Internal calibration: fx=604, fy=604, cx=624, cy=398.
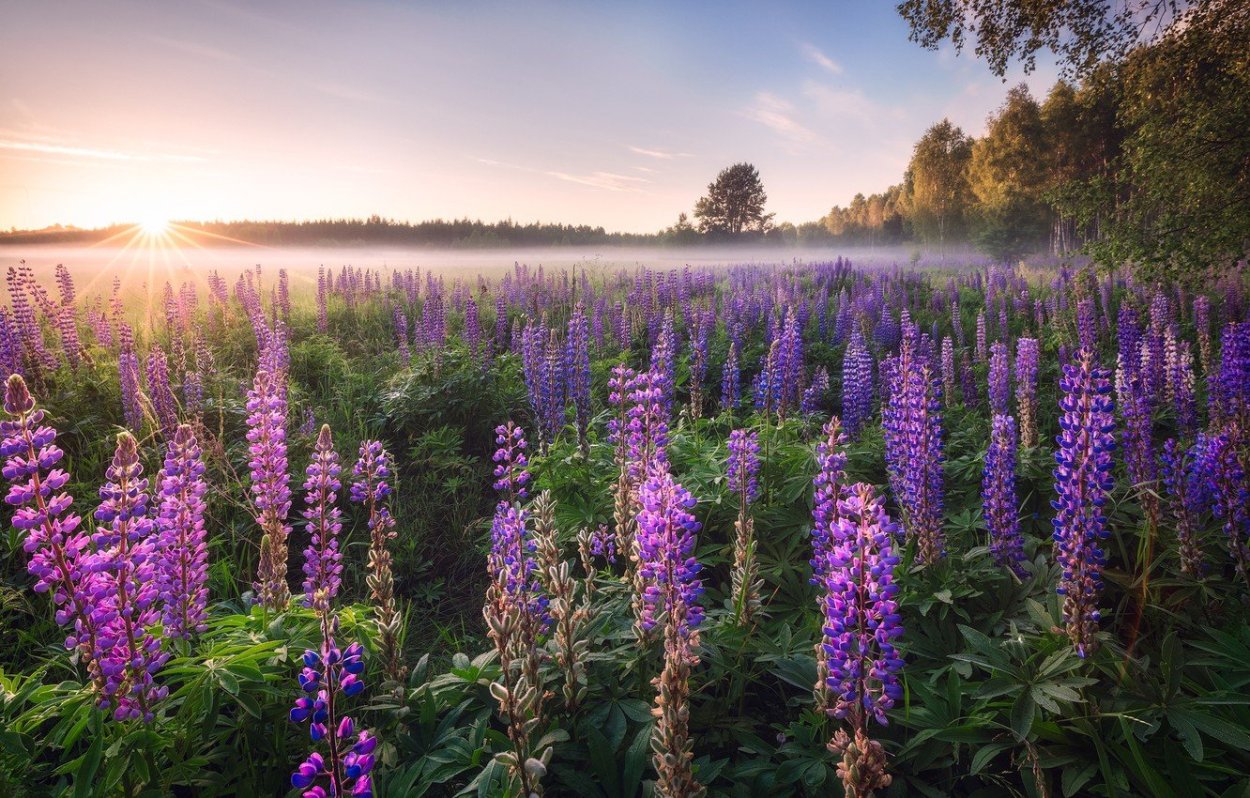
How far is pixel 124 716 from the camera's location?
1.89 m

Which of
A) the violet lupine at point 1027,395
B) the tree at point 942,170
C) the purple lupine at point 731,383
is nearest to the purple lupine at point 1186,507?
the violet lupine at point 1027,395

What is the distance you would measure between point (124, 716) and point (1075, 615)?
3210 millimetres

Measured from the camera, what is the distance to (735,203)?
65.8m

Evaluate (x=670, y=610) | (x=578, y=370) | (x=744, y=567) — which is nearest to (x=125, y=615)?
(x=670, y=610)

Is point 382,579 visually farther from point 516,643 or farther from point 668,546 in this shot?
point 668,546

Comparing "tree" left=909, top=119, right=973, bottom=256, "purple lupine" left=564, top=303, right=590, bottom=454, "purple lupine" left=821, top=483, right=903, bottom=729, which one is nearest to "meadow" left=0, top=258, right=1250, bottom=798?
"purple lupine" left=821, top=483, right=903, bottom=729

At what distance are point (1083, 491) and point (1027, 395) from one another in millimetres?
2916

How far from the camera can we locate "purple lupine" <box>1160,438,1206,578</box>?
2.75 meters

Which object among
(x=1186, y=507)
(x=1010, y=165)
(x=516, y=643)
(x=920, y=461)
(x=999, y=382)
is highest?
(x=1010, y=165)

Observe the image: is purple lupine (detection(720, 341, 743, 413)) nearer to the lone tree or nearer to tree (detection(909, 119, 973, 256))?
tree (detection(909, 119, 973, 256))

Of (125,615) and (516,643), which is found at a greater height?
(125,615)

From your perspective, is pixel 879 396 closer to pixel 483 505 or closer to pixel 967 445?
pixel 967 445

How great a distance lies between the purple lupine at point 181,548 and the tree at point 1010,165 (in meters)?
36.2

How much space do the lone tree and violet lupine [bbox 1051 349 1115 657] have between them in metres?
65.7
